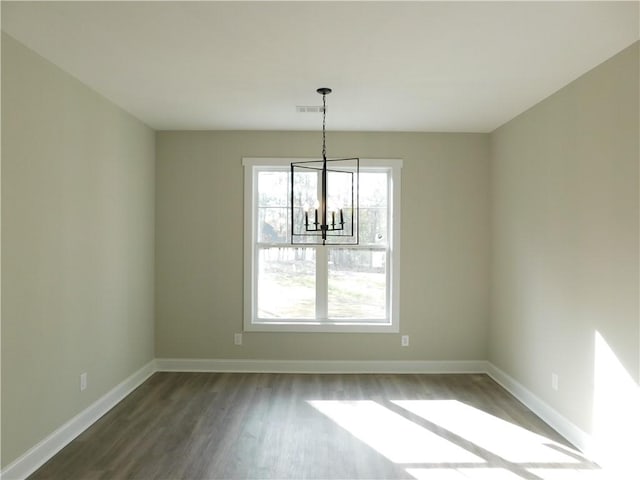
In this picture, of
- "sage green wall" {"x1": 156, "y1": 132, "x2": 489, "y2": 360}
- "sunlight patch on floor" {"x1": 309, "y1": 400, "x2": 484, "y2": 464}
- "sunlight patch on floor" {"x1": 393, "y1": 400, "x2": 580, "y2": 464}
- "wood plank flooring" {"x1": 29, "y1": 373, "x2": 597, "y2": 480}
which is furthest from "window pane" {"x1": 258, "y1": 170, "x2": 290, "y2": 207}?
"sunlight patch on floor" {"x1": 393, "y1": 400, "x2": 580, "y2": 464}

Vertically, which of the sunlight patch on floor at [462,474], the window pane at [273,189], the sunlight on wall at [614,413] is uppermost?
the window pane at [273,189]

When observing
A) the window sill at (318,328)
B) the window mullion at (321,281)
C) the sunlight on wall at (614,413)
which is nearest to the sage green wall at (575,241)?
the sunlight on wall at (614,413)

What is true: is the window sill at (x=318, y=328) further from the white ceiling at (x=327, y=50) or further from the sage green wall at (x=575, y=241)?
the white ceiling at (x=327, y=50)

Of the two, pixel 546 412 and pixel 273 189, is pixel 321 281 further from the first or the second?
pixel 546 412

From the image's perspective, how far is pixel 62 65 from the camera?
123 inches

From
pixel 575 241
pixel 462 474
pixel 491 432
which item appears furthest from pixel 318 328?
pixel 575 241

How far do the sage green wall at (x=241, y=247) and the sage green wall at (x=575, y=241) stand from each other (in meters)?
0.47

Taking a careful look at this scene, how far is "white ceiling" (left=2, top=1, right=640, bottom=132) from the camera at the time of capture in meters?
2.36

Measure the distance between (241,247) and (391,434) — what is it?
2.57 metres

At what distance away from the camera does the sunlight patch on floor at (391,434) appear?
10.1 feet

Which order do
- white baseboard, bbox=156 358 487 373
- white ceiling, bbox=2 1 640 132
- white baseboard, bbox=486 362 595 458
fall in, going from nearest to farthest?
white ceiling, bbox=2 1 640 132 < white baseboard, bbox=486 362 595 458 < white baseboard, bbox=156 358 487 373

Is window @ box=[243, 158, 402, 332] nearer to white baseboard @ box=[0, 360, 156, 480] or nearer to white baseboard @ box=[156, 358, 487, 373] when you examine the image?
white baseboard @ box=[156, 358, 487, 373]

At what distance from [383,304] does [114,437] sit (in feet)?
9.78

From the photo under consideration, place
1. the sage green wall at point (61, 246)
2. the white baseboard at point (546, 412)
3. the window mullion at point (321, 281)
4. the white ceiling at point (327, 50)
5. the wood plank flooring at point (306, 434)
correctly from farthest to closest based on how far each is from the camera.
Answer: the window mullion at point (321, 281), the white baseboard at point (546, 412), the wood plank flooring at point (306, 434), the sage green wall at point (61, 246), the white ceiling at point (327, 50)
